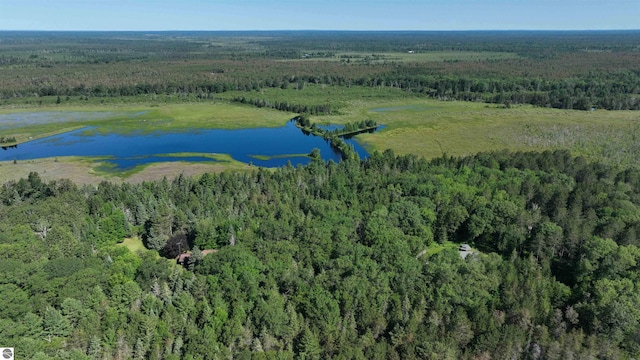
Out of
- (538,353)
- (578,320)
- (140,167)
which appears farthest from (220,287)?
(140,167)

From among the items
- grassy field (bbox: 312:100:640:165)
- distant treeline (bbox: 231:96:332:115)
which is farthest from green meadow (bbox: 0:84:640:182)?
distant treeline (bbox: 231:96:332:115)

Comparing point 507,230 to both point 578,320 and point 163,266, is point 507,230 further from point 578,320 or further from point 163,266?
point 163,266

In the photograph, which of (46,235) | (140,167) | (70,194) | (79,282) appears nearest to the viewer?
(79,282)

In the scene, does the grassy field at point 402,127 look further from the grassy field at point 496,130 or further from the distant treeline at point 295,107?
the distant treeline at point 295,107

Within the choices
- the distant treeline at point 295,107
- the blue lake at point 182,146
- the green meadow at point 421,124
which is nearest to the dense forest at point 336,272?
the green meadow at point 421,124

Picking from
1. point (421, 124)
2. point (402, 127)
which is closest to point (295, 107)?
point (402, 127)

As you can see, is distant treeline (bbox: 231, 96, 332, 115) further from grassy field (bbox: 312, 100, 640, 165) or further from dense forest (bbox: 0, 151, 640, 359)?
dense forest (bbox: 0, 151, 640, 359)

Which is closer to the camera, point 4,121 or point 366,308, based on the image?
point 366,308
